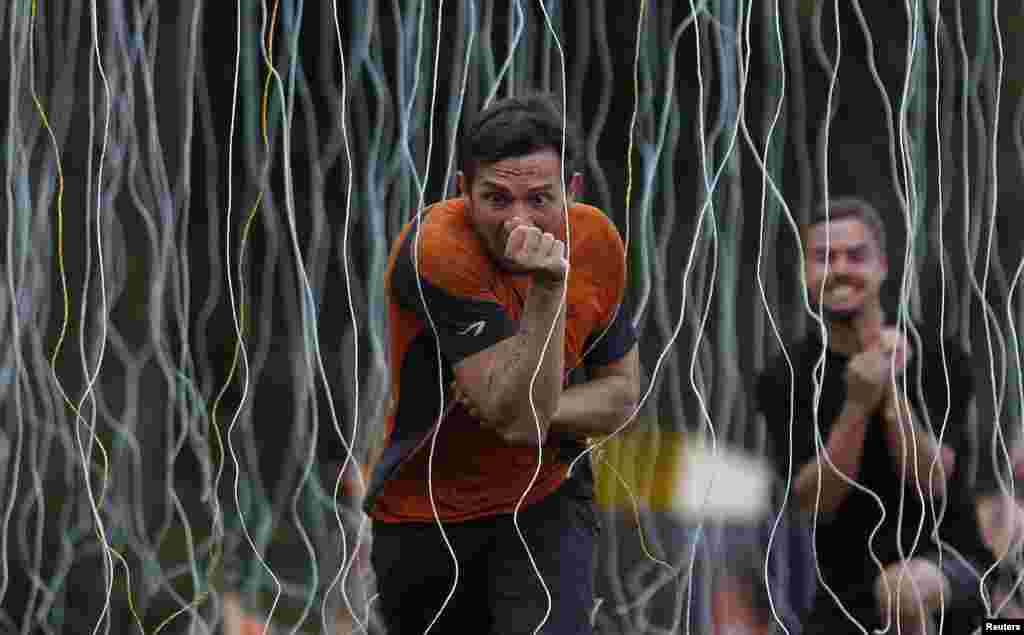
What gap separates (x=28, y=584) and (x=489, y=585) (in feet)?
3.83

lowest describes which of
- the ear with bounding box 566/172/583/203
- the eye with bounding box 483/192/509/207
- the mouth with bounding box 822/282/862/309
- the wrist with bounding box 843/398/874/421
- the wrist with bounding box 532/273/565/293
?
the wrist with bounding box 843/398/874/421

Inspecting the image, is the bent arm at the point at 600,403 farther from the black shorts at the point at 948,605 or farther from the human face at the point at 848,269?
the black shorts at the point at 948,605

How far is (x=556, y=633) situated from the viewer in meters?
1.82

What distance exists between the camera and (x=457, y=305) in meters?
1.82

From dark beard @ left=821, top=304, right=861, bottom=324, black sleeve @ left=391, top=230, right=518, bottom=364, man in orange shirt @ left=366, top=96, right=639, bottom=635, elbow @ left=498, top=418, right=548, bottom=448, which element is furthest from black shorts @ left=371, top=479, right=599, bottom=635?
dark beard @ left=821, top=304, right=861, bottom=324

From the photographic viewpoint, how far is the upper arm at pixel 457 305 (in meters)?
1.80

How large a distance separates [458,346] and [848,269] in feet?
1.88

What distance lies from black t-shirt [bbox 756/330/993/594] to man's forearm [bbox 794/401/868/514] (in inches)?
0.4

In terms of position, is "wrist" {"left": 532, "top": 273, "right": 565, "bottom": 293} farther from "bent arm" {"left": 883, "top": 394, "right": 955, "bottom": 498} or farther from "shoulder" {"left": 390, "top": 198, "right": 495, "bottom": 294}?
"bent arm" {"left": 883, "top": 394, "right": 955, "bottom": 498}

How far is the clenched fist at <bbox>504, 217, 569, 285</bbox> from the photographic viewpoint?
175cm

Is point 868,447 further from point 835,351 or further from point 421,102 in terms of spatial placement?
point 421,102

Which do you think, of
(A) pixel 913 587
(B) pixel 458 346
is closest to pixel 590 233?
(B) pixel 458 346

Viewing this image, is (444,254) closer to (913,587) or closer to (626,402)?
(626,402)

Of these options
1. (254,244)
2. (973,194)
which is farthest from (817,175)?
(254,244)
